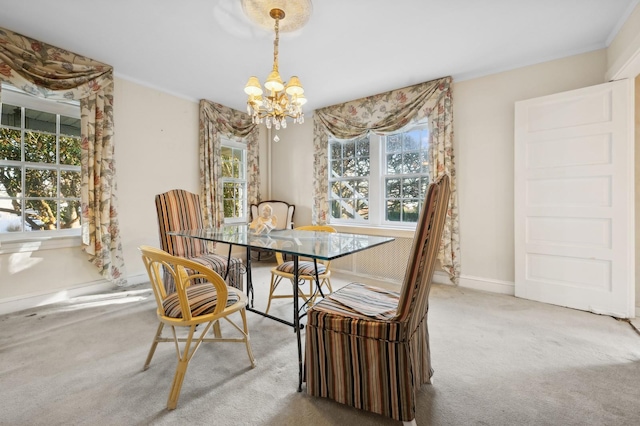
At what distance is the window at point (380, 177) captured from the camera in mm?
3771

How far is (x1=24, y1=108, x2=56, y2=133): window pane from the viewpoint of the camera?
9.30 ft

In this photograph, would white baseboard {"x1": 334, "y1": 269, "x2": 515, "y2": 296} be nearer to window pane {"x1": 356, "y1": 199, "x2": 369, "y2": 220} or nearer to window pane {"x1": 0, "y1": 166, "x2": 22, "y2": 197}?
window pane {"x1": 356, "y1": 199, "x2": 369, "y2": 220}

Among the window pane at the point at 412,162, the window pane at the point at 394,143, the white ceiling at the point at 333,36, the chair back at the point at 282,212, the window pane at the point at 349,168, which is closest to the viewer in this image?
the white ceiling at the point at 333,36

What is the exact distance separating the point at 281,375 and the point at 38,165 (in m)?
3.25

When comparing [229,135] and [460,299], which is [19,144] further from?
[460,299]

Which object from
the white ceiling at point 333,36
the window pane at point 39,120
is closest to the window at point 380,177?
the white ceiling at point 333,36

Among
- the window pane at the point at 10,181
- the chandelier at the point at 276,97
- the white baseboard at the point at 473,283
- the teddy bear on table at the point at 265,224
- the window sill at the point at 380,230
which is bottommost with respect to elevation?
the white baseboard at the point at 473,283

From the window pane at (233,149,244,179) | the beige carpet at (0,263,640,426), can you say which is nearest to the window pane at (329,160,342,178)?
the window pane at (233,149,244,179)

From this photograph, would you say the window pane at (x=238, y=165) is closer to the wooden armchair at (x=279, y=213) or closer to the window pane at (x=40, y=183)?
the wooden armchair at (x=279, y=213)

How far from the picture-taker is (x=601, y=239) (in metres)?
2.57

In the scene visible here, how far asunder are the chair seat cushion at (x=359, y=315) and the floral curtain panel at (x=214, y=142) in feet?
10.1

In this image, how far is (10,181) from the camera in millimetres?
2740

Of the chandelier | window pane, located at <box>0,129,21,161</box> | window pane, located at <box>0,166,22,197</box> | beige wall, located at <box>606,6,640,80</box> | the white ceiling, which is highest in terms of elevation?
the white ceiling

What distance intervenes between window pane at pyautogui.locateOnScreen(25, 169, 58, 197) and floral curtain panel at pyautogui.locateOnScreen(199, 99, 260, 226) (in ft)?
5.14
